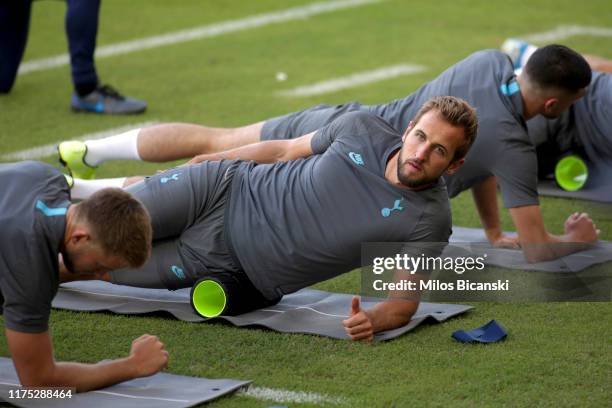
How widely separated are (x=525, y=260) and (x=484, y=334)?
106 centimetres

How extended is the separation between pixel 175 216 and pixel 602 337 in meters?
1.82

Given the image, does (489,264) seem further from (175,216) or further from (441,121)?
(175,216)

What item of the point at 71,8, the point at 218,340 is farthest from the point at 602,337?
the point at 71,8

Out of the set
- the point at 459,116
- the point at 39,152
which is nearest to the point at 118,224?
the point at 459,116

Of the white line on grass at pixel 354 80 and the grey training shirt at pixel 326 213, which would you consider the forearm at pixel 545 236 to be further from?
the white line on grass at pixel 354 80

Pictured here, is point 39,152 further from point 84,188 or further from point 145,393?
point 145,393

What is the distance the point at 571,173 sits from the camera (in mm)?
6902

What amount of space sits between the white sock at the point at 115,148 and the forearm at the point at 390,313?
188 cm

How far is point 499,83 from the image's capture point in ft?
18.5

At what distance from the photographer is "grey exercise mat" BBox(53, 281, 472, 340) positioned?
4.77 metres

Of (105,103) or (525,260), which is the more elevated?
(525,260)

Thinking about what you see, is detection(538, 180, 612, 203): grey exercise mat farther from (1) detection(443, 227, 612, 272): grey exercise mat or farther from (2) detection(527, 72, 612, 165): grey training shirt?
(1) detection(443, 227, 612, 272): grey exercise mat

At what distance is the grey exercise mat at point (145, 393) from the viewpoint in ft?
12.9

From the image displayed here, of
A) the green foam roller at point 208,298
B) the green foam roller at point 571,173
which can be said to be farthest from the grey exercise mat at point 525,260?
the green foam roller at point 208,298
